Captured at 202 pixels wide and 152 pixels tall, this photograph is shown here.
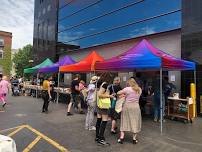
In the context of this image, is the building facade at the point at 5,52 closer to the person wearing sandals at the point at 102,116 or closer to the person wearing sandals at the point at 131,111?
the person wearing sandals at the point at 102,116

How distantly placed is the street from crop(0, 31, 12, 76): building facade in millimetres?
43833

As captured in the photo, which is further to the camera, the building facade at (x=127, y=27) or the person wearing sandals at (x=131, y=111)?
the building facade at (x=127, y=27)

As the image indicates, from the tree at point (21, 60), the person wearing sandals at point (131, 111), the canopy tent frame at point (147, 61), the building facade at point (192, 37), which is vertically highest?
the tree at point (21, 60)

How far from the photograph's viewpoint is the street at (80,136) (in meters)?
6.43

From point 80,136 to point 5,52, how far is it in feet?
170

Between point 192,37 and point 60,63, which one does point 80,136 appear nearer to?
point 192,37

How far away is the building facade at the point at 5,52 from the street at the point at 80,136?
144 feet

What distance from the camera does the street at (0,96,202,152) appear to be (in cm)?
643

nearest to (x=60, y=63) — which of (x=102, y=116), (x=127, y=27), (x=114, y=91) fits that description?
(x=127, y=27)

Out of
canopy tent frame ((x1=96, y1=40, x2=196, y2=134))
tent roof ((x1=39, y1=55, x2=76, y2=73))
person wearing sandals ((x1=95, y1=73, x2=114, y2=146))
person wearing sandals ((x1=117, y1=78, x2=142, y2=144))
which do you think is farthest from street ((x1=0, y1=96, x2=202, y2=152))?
tent roof ((x1=39, y1=55, x2=76, y2=73))

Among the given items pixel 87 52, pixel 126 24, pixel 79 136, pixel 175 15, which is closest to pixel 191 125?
pixel 79 136

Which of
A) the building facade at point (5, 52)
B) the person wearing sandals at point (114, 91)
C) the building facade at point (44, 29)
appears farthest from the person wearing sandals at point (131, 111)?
the building facade at point (5, 52)

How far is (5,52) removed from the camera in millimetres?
54719

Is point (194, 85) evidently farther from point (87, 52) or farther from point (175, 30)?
point (87, 52)
